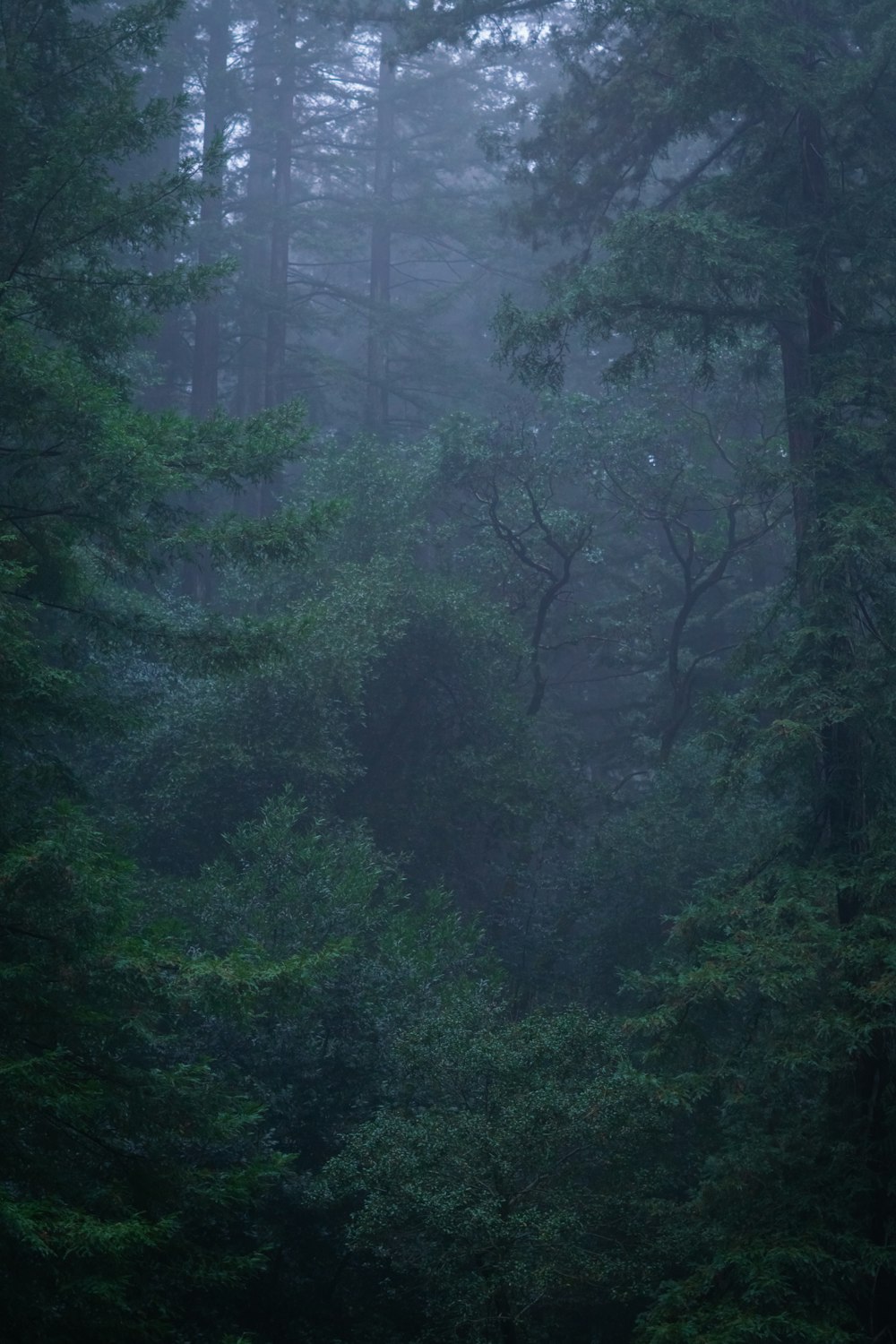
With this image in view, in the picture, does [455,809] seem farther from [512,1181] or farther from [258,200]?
[258,200]

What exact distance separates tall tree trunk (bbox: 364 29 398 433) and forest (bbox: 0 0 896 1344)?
24.7ft

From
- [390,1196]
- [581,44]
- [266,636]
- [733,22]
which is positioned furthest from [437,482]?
[390,1196]

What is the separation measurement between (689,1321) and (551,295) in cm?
950

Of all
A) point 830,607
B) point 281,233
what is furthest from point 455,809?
point 281,233

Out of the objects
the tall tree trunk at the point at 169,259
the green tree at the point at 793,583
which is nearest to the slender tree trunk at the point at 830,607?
the green tree at the point at 793,583

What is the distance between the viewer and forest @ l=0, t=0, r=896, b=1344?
7.21 metres

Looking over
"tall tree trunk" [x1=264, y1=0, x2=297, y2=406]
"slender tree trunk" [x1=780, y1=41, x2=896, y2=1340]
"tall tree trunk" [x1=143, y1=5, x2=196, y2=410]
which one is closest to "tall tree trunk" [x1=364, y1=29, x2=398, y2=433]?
"tall tree trunk" [x1=264, y1=0, x2=297, y2=406]

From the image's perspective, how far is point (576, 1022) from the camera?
8641 millimetres

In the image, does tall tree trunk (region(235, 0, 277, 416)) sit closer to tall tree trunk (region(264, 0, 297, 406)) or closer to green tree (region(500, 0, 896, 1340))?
tall tree trunk (region(264, 0, 297, 406))

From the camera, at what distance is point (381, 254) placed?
27812mm

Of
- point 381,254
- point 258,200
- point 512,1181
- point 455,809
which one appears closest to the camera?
point 512,1181

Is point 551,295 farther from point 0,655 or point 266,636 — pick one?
point 0,655

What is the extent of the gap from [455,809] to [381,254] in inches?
628

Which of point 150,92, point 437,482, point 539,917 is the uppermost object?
point 150,92
